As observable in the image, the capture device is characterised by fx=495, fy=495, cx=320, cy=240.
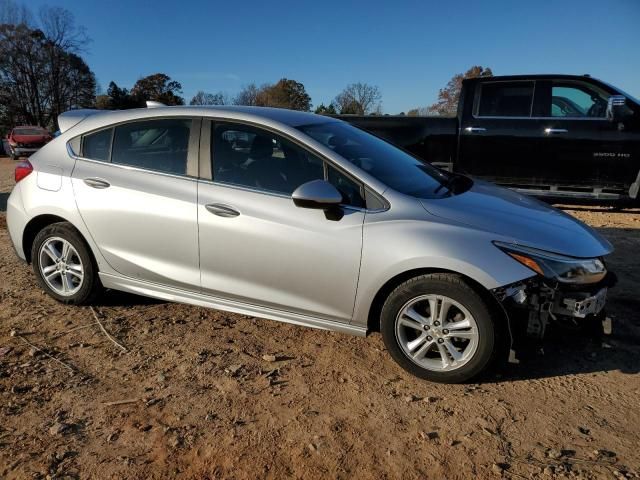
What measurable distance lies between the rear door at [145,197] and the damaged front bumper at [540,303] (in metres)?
2.10

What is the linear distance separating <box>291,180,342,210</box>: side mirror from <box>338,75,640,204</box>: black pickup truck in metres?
4.22

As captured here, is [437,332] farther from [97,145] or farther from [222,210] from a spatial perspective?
[97,145]

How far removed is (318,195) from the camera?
3018 millimetres

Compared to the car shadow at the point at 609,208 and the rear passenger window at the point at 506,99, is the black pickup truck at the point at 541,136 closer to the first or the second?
the rear passenger window at the point at 506,99

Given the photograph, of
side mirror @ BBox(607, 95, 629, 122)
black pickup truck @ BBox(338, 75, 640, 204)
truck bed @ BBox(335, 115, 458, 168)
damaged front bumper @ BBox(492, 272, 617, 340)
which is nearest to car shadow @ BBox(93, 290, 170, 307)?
damaged front bumper @ BBox(492, 272, 617, 340)

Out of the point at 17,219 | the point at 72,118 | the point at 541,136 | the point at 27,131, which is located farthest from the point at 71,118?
the point at 27,131

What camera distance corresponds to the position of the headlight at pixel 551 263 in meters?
2.82

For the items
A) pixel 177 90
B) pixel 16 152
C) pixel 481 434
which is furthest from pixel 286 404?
pixel 177 90

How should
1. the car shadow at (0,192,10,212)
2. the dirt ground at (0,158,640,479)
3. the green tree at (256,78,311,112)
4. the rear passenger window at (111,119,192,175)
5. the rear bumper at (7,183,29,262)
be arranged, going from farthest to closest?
the green tree at (256,78,311,112) < the car shadow at (0,192,10,212) < the rear bumper at (7,183,29,262) < the rear passenger window at (111,119,192,175) < the dirt ground at (0,158,640,479)

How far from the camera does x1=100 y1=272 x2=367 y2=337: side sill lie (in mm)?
3256

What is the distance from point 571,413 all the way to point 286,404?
5.26ft

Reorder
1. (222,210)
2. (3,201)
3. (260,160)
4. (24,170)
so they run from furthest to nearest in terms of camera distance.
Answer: (3,201) < (24,170) < (260,160) < (222,210)

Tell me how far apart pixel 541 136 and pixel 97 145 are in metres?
5.86

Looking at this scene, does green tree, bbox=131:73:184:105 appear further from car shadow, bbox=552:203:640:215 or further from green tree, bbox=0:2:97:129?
car shadow, bbox=552:203:640:215
